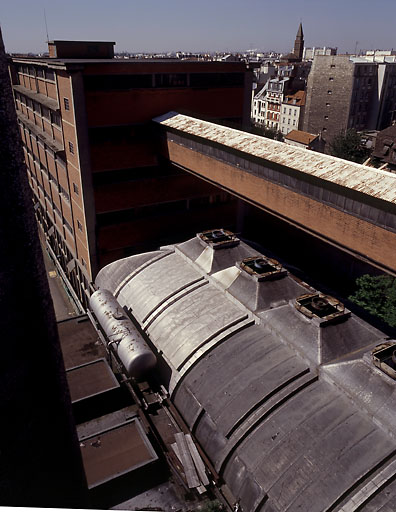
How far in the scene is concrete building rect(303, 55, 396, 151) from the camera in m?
73.7

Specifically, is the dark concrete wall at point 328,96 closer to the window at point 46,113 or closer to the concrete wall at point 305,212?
the window at point 46,113

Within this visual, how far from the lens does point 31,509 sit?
304 centimetres

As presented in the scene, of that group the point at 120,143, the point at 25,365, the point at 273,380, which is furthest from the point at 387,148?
the point at 25,365

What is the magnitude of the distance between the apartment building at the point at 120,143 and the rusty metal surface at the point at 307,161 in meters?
3.89

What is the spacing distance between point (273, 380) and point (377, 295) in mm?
15993

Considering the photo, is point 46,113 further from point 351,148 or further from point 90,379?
point 351,148

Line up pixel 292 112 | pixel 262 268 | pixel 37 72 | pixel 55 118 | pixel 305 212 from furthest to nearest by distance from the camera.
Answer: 1. pixel 292 112
2. pixel 37 72
3. pixel 55 118
4. pixel 262 268
5. pixel 305 212

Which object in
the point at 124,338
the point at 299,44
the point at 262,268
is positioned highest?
the point at 299,44

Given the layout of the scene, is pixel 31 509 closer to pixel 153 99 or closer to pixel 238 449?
pixel 238 449

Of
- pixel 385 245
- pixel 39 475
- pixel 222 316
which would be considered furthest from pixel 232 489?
pixel 385 245

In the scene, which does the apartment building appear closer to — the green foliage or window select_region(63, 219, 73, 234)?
window select_region(63, 219, 73, 234)

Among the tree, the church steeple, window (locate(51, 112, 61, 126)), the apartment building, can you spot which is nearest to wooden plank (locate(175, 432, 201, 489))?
the apartment building

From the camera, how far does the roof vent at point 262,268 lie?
20.9 meters

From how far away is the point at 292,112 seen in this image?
8638cm
